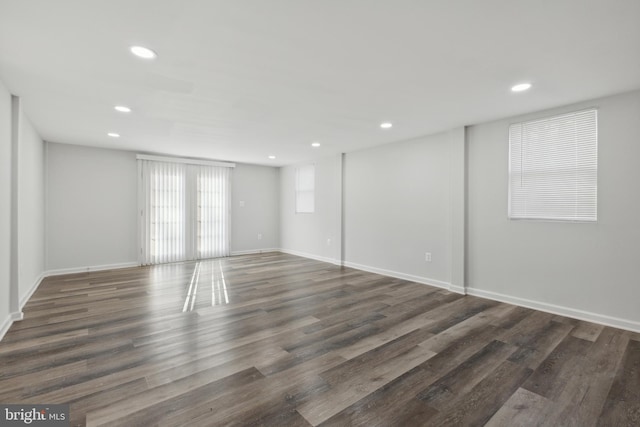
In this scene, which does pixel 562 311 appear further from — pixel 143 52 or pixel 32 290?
pixel 32 290

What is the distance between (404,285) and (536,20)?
3704mm

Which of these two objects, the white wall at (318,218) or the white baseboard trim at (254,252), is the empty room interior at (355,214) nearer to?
the white wall at (318,218)

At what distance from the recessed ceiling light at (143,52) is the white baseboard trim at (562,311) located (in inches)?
181

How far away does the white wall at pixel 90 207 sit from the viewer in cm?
529

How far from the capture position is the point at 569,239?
3.34 m

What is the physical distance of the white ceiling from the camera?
175 centimetres

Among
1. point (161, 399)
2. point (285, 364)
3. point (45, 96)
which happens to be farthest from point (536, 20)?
point (45, 96)

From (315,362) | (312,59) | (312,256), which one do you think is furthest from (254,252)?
(312,59)

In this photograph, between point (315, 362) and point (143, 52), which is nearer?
point (143, 52)

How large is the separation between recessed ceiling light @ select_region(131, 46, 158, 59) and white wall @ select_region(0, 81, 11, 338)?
5.43 ft

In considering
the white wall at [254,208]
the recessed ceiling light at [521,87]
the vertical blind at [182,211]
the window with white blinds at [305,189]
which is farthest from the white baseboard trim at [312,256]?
the recessed ceiling light at [521,87]

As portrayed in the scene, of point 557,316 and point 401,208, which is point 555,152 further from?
point 401,208

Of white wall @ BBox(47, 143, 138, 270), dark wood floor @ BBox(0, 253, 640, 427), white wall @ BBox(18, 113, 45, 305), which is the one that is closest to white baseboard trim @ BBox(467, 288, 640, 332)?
dark wood floor @ BBox(0, 253, 640, 427)

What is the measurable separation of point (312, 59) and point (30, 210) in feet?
14.7
